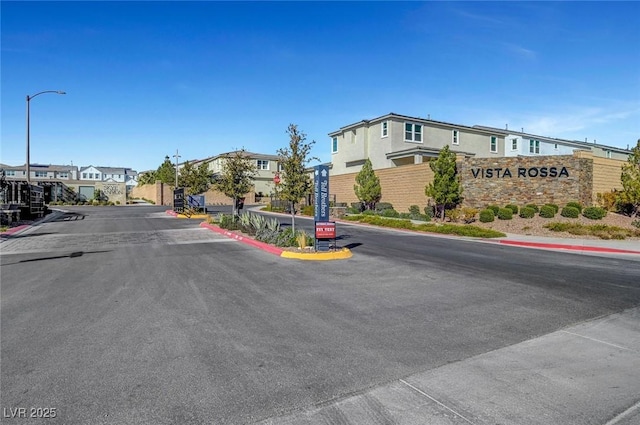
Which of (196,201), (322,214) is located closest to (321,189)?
(322,214)

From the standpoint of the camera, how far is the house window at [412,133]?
118 ft

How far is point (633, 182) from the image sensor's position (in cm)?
2041

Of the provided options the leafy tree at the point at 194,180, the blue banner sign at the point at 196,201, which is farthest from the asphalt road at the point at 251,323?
the leafy tree at the point at 194,180

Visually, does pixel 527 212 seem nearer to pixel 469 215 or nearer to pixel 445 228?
pixel 469 215

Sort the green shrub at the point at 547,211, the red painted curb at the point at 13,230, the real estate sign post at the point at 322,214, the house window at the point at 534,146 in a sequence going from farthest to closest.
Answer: the house window at the point at 534,146 → the green shrub at the point at 547,211 → the red painted curb at the point at 13,230 → the real estate sign post at the point at 322,214

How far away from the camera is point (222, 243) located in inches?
632

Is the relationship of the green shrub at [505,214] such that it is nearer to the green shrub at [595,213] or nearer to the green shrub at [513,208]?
the green shrub at [513,208]

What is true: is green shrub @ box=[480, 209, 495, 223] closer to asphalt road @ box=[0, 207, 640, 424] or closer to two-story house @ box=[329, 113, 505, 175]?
two-story house @ box=[329, 113, 505, 175]

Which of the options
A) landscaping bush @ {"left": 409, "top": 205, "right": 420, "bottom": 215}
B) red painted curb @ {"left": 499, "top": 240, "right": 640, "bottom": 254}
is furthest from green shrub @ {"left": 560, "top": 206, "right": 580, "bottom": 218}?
landscaping bush @ {"left": 409, "top": 205, "right": 420, "bottom": 215}

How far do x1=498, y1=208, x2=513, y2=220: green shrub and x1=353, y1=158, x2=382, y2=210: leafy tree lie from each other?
37.1ft

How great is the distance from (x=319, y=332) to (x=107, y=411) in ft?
9.30

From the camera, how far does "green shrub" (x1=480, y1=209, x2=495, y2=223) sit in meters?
22.9

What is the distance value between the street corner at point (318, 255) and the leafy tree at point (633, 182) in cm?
1755

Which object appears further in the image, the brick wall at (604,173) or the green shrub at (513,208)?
the brick wall at (604,173)
